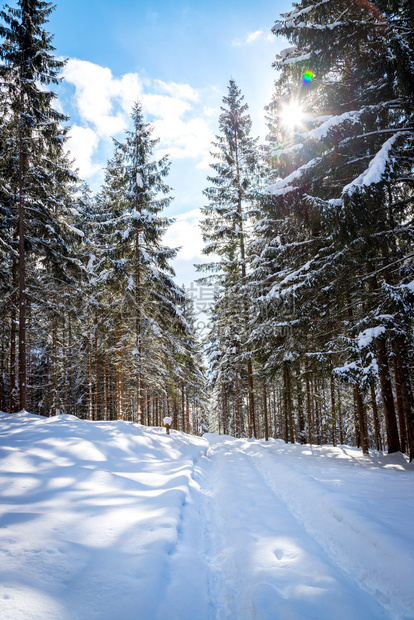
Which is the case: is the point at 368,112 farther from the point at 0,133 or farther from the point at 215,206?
the point at 0,133

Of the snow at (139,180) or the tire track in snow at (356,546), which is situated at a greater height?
the snow at (139,180)

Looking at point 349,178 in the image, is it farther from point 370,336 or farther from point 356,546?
point 356,546

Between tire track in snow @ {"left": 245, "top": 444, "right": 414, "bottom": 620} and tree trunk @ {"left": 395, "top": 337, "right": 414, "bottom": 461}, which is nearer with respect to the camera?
tire track in snow @ {"left": 245, "top": 444, "right": 414, "bottom": 620}

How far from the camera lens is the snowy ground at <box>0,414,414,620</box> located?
2.64 metres

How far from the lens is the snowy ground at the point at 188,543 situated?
2639 millimetres

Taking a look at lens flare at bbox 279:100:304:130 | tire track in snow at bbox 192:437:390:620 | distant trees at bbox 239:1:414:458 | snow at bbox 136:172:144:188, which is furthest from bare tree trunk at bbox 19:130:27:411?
lens flare at bbox 279:100:304:130

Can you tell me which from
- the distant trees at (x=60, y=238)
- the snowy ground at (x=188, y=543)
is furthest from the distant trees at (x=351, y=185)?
the distant trees at (x=60, y=238)

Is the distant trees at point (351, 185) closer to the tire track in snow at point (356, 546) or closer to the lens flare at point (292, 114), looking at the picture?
the lens flare at point (292, 114)

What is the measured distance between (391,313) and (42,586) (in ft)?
32.8

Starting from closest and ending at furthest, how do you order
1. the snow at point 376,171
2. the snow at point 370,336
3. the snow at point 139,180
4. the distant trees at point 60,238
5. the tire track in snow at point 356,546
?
the tire track in snow at point 356,546
the snow at point 376,171
the snow at point 370,336
the distant trees at point 60,238
the snow at point 139,180

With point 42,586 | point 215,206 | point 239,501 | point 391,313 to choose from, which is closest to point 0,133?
point 215,206

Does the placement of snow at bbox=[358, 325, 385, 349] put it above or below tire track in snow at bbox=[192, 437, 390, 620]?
above

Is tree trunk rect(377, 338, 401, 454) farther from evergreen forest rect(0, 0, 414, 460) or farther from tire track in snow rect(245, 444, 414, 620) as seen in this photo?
tire track in snow rect(245, 444, 414, 620)

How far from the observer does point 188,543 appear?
402cm
